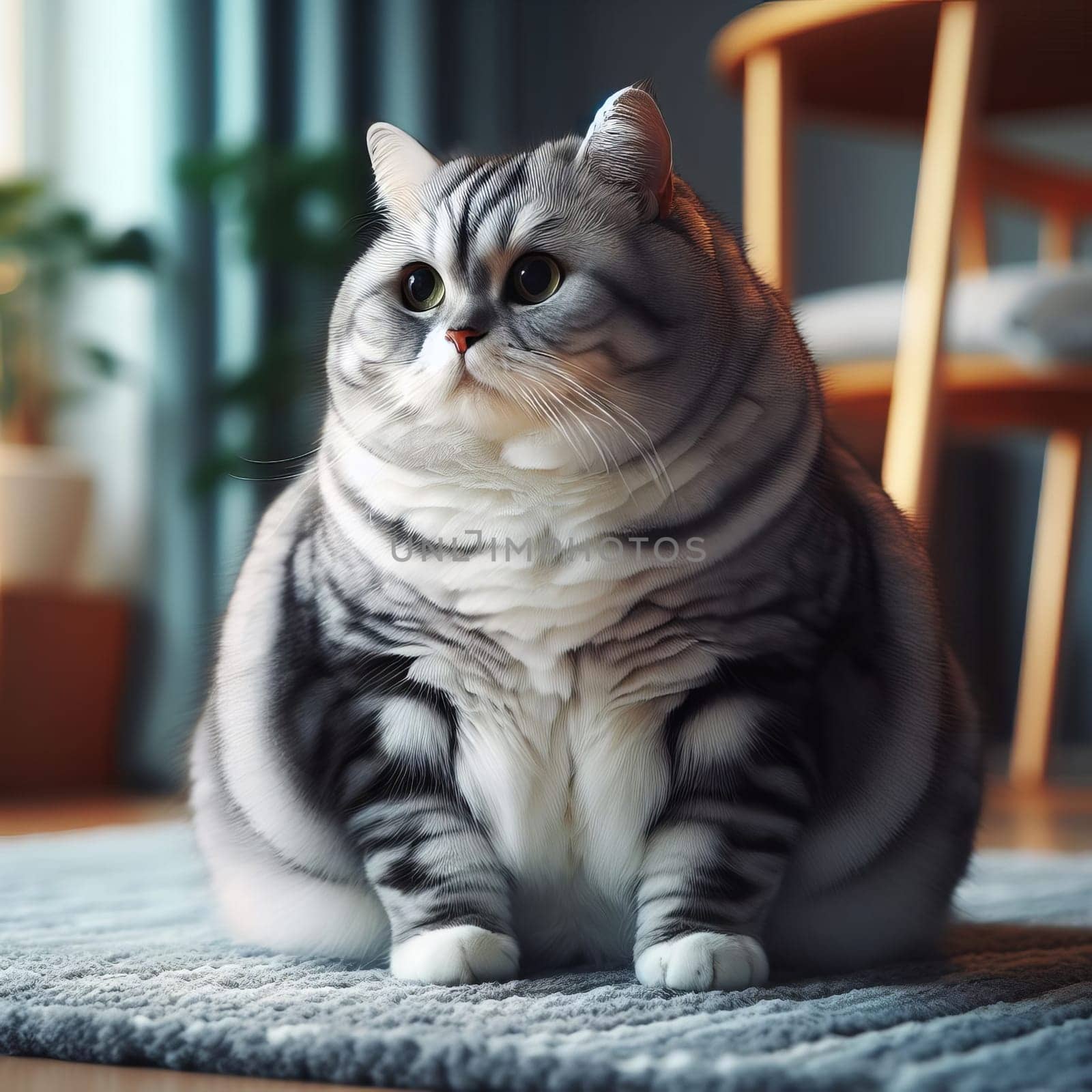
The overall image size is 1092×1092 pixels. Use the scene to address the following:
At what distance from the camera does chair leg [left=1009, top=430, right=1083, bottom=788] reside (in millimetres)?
2453

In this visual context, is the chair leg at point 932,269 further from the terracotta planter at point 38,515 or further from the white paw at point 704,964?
the terracotta planter at point 38,515

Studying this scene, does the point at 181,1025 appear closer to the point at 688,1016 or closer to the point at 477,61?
the point at 688,1016

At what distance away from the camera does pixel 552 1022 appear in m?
0.74

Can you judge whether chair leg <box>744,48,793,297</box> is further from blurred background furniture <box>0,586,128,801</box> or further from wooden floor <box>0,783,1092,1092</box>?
blurred background furniture <box>0,586,128,801</box>

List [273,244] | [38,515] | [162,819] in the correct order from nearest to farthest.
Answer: [162,819] → [38,515] → [273,244]

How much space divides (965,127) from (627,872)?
3.16 ft

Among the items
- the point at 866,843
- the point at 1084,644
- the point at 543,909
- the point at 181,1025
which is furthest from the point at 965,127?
the point at 1084,644

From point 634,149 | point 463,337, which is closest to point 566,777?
point 463,337

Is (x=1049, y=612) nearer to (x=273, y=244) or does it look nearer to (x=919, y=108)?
(x=919, y=108)

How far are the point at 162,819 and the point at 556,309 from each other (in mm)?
1483

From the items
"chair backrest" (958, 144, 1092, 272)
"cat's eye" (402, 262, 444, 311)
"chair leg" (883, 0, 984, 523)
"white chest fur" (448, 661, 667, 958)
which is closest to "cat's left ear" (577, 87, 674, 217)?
"cat's eye" (402, 262, 444, 311)

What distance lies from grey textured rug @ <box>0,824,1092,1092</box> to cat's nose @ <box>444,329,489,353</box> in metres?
0.38

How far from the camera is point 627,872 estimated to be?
87cm

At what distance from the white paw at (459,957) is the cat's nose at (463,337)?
0.35 meters
